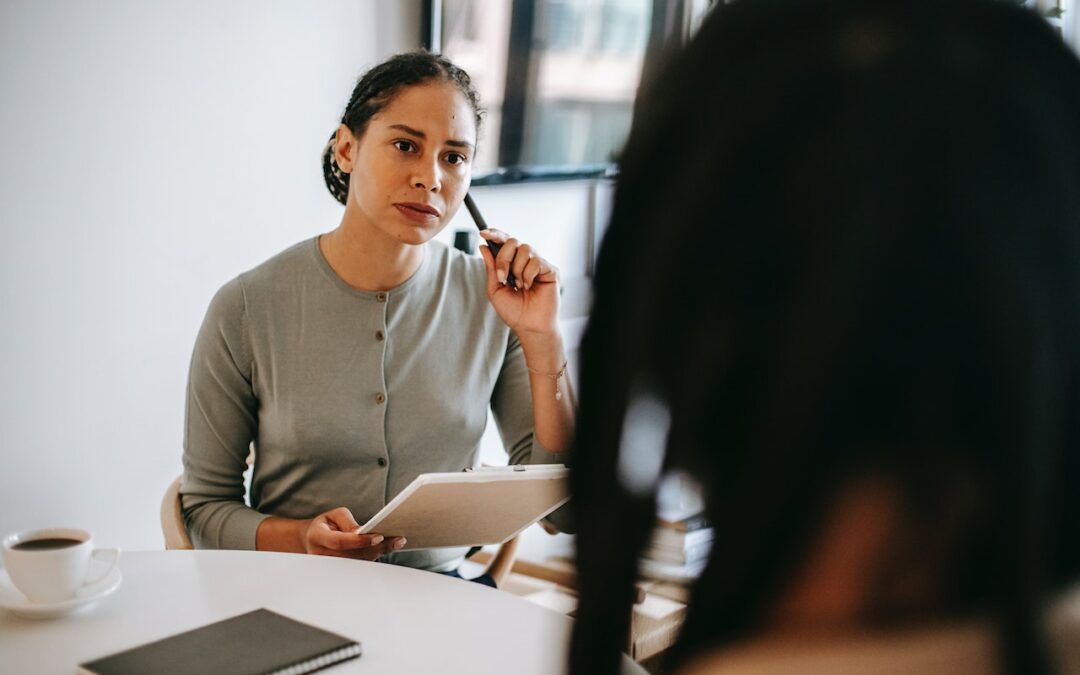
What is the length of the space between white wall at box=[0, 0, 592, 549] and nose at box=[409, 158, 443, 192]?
530mm

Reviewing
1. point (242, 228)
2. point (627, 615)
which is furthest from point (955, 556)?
point (242, 228)

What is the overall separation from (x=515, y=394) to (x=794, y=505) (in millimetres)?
1379

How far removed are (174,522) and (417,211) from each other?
0.58 metres

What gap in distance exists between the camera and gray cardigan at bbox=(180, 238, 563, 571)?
160 cm

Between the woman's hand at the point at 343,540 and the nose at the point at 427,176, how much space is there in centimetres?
52

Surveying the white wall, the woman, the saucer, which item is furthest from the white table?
the white wall

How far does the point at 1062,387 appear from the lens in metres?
0.43

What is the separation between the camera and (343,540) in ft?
4.46

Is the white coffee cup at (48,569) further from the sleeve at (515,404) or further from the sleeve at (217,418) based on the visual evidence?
the sleeve at (515,404)

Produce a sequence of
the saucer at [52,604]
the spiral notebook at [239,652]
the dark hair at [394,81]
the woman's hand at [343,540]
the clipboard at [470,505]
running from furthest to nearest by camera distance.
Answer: the dark hair at [394,81] → the woman's hand at [343,540] → the clipboard at [470,505] → the saucer at [52,604] → the spiral notebook at [239,652]

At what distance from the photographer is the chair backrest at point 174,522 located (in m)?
1.59

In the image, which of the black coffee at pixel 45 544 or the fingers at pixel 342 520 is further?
the fingers at pixel 342 520

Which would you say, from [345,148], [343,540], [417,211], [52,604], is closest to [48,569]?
[52,604]

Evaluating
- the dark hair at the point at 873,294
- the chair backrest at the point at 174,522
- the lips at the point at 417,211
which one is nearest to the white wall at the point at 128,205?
the chair backrest at the point at 174,522
